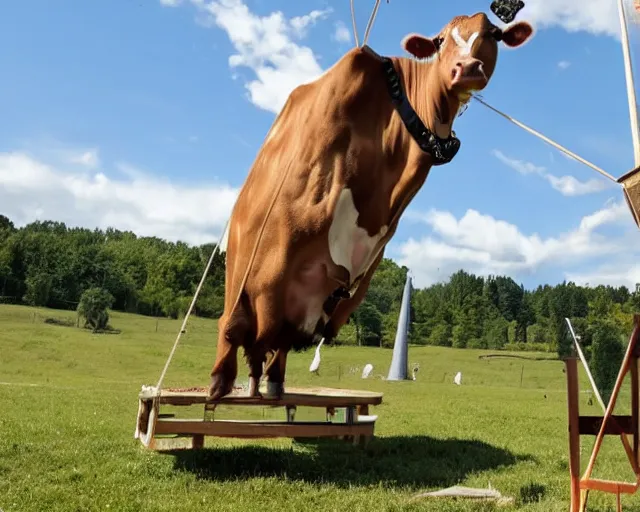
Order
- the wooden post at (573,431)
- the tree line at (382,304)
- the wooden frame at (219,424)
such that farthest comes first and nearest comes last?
the tree line at (382,304) < the wooden frame at (219,424) < the wooden post at (573,431)

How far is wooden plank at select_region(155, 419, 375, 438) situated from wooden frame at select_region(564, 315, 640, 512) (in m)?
3.31

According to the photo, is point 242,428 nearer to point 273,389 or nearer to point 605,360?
point 273,389

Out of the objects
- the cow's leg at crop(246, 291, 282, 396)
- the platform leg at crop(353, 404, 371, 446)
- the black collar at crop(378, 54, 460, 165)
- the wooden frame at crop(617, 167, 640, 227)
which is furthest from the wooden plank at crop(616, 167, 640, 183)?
the platform leg at crop(353, 404, 371, 446)

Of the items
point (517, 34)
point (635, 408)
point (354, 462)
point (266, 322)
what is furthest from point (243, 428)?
point (517, 34)

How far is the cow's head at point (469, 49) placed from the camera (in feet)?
7.16

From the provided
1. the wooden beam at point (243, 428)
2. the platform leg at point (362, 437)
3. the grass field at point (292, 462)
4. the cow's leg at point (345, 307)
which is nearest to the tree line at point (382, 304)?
the grass field at point (292, 462)

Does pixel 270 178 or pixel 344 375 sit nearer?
pixel 270 178

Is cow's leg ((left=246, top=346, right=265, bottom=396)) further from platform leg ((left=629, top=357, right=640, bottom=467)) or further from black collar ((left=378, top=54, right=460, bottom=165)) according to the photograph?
platform leg ((left=629, top=357, right=640, bottom=467))

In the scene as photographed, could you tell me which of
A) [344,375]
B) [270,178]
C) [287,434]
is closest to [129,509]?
[287,434]

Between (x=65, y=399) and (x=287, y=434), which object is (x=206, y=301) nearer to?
(x=287, y=434)

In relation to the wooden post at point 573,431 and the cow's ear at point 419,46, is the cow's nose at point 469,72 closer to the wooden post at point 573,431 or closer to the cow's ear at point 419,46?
the cow's ear at point 419,46

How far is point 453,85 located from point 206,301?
3.58 m

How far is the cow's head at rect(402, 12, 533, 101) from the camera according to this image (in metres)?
2.18

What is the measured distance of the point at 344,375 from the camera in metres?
27.7
